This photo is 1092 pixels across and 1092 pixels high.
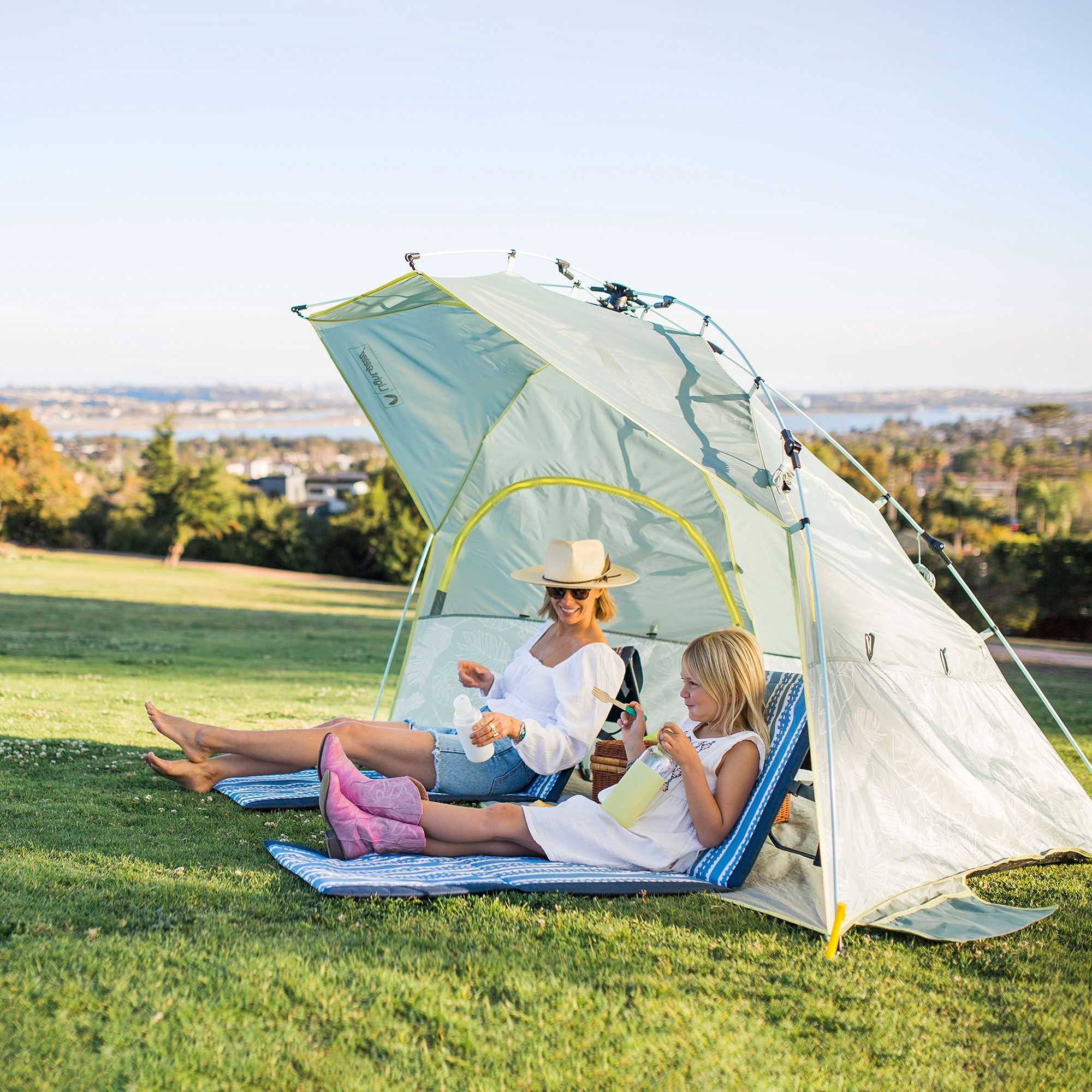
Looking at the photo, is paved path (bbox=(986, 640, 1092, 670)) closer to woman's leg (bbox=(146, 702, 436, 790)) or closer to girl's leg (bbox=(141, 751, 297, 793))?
woman's leg (bbox=(146, 702, 436, 790))

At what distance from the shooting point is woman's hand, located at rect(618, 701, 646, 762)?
176 inches

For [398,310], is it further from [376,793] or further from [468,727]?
[376,793]

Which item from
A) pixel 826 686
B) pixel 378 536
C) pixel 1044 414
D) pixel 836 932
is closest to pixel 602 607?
pixel 826 686

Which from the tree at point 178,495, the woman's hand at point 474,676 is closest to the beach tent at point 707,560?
the woman's hand at point 474,676

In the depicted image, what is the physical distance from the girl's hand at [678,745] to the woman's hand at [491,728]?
3.19 ft

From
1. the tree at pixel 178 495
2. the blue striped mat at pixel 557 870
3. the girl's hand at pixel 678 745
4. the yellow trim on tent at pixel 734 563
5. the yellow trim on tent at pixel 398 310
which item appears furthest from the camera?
the tree at pixel 178 495

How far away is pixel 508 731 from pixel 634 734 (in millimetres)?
584

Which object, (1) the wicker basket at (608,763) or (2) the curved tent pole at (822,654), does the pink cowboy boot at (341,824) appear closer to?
(2) the curved tent pole at (822,654)

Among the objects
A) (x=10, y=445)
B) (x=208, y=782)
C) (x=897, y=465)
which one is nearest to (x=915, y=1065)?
(x=208, y=782)

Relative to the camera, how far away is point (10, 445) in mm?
43219

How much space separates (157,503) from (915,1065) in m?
41.0

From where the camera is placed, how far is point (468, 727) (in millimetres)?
4688

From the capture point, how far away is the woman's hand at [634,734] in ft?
14.6

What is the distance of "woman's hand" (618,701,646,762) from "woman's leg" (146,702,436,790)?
3.27 ft
